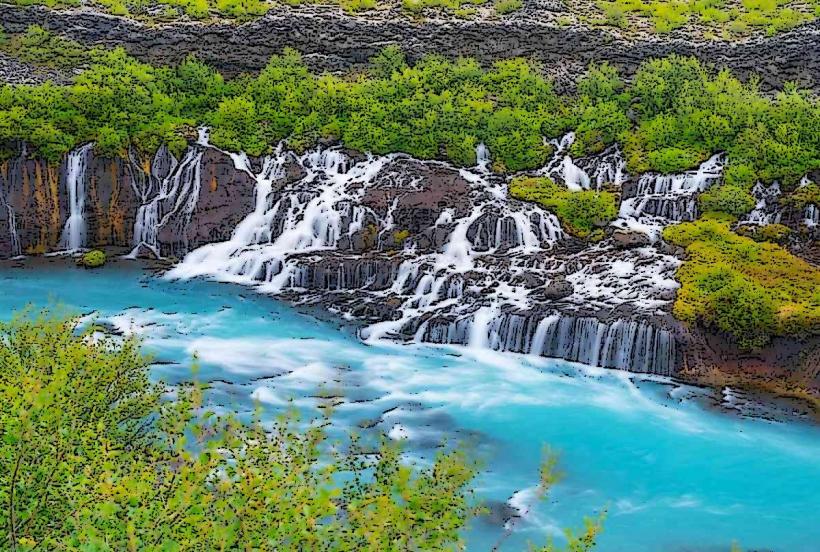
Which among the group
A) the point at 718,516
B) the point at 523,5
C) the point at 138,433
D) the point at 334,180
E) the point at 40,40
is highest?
the point at 523,5

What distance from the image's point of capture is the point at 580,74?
1210 inches

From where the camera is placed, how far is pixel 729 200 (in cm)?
2172

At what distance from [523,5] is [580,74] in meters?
6.07

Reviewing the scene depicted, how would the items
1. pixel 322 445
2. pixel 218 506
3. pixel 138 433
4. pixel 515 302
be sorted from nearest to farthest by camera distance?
pixel 218 506
pixel 138 433
pixel 322 445
pixel 515 302

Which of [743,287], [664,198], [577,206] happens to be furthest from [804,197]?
[743,287]

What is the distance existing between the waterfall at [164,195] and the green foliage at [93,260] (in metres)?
1.06

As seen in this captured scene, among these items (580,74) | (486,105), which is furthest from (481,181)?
(580,74)

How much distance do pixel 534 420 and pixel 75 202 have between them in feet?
50.6

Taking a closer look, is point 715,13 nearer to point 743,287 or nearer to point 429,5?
point 429,5

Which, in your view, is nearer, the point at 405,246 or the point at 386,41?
the point at 405,246

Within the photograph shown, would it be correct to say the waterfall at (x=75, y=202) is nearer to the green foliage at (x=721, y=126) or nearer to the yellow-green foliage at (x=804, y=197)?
the green foliage at (x=721, y=126)

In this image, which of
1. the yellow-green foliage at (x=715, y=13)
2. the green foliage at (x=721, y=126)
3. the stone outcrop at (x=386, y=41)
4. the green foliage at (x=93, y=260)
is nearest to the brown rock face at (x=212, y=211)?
the green foliage at (x=93, y=260)

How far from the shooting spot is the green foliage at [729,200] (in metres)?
21.7

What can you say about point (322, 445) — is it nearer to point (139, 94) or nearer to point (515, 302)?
point (515, 302)
